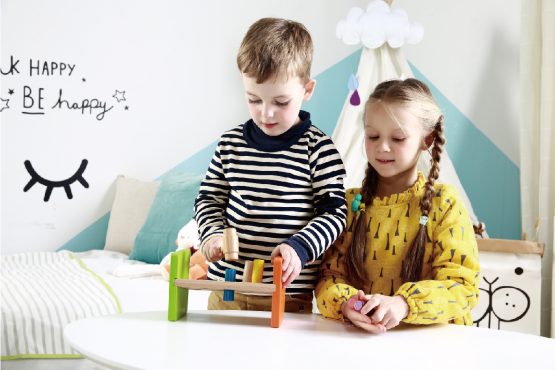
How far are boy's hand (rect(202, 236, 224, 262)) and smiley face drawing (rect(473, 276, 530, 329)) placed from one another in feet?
5.12

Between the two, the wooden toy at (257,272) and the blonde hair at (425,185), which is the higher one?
the blonde hair at (425,185)

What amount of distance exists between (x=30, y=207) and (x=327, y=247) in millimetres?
2628

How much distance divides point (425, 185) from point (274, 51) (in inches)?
14.5

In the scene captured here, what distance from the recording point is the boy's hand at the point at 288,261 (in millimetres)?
1180

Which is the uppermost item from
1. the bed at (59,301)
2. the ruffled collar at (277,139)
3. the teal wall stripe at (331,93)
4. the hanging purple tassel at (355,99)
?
the teal wall stripe at (331,93)

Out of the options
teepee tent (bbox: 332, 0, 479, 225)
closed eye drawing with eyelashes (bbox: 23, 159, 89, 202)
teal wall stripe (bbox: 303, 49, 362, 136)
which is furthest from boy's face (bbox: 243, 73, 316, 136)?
closed eye drawing with eyelashes (bbox: 23, 159, 89, 202)

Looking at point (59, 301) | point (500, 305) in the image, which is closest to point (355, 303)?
point (59, 301)

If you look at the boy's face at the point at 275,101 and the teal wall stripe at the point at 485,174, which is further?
the teal wall stripe at the point at 485,174

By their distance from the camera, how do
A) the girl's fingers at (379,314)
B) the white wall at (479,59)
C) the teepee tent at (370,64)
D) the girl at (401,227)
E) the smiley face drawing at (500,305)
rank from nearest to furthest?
the girl's fingers at (379,314)
the girl at (401,227)
the smiley face drawing at (500,305)
the teepee tent at (370,64)
the white wall at (479,59)

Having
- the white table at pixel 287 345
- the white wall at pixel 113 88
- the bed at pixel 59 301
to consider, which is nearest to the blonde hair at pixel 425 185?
the white table at pixel 287 345

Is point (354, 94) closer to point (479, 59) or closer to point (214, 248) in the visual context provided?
point (479, 59)

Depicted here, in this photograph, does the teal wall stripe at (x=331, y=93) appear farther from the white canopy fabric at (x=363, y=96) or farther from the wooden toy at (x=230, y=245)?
the wooden toy at (x=230, y=245)

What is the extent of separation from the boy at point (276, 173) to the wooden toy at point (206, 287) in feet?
0.24

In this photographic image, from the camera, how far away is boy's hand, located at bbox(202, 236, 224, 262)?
126 centimetres
